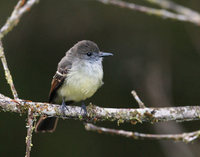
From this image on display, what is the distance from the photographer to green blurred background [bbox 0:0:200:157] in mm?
6484

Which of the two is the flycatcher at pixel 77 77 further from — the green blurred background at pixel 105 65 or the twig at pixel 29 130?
the green blurred background at pixel 105 65

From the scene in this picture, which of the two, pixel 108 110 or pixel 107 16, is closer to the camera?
pixel 108 110

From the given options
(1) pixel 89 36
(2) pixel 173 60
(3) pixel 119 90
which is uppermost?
(1) pixel 89 36

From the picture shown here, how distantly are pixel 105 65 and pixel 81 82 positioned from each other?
87.9 inches

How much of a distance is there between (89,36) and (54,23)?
679mm

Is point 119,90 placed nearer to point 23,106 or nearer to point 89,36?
point 89,36

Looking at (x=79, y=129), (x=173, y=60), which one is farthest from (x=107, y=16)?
(x=79, y=129)

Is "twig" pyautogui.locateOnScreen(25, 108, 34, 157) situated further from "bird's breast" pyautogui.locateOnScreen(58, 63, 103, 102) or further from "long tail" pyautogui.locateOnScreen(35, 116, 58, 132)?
"long tail" pyautogui.locateOnScreen(35, 116, 58, 132)

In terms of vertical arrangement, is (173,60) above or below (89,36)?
below

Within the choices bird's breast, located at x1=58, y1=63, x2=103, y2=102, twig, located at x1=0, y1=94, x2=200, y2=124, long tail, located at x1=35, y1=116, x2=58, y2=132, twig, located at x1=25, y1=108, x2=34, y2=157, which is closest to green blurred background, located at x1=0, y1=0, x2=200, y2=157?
long tail, located at x1=35, y1=116, x2=58, y2=132

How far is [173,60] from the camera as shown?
674 cm

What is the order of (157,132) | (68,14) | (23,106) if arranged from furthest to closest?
1. (68,14)
2. (157,132)
3. (23,106)

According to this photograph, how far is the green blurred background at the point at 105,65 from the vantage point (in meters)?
6.48

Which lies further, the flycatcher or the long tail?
the long tail
